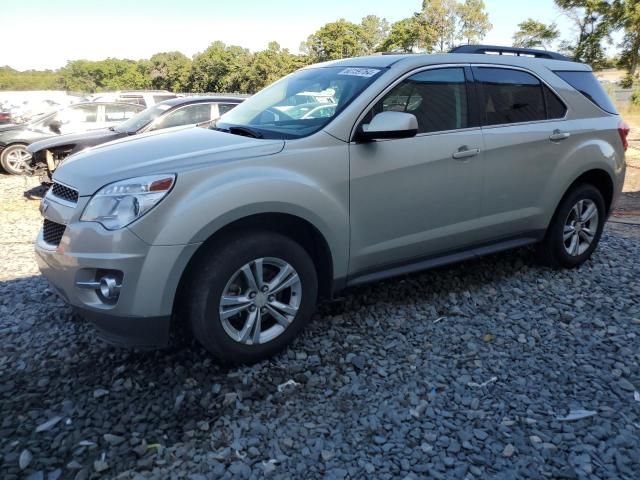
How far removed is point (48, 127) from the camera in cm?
1105

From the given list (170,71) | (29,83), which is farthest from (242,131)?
(29,83)

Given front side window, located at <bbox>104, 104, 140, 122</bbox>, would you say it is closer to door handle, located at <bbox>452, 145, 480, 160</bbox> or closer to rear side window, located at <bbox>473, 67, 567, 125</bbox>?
rear side window, located at <bbox>473, 67, 567, 125</bbox>

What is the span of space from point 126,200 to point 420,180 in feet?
6.11

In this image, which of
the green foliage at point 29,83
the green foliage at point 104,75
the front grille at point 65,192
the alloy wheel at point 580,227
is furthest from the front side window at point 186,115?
the green foliage at point 29,83

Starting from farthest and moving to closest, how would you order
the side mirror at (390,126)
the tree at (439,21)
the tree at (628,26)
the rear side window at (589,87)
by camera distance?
the tree at (439,21)
the tree at (628,26)
the rear side window at (589,87)
the side mirror at (390,126)

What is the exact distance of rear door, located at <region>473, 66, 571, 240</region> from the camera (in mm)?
3861

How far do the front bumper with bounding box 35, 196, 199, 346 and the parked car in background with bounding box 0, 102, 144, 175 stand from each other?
8933 millimetres

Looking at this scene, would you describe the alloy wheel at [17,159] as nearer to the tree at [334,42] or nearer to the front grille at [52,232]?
the front grille at [52,232]

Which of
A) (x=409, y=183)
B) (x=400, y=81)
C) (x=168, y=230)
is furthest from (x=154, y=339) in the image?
(x=400, y=81)

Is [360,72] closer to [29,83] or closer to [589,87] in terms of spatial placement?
[589,87]

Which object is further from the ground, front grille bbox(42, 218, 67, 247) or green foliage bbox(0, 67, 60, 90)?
green foliage bbox(0, 67, 60, 90)

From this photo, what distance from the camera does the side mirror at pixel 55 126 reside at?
10.7m

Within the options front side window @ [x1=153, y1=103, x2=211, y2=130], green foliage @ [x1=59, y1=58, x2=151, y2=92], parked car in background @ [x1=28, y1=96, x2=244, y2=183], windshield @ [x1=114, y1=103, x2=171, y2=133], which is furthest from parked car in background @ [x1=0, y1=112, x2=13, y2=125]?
green foliage @ [x1=59, y1=58, x2=151, y2=92]

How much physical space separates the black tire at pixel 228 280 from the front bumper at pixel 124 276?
13cm
